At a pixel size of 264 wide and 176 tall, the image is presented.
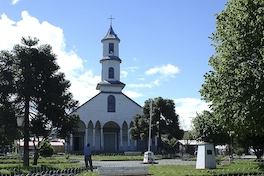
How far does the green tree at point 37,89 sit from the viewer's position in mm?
22719

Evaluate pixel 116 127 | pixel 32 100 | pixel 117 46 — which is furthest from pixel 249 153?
pixel 32 100

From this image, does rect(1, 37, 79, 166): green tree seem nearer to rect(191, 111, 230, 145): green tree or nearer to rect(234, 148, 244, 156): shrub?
rect(191, 111, 230, 145): green tree

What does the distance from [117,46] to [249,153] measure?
27.4m

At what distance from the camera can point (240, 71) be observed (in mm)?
14477

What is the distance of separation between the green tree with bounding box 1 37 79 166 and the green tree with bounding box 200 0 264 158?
11317mm

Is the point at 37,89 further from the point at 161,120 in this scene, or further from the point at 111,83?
the point at 111,83

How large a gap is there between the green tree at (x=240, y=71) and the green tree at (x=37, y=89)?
11.3m

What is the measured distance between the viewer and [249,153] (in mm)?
53125

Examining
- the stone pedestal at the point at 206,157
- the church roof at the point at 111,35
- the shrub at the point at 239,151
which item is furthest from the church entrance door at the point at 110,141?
the stone pedestal at the point at 206,157

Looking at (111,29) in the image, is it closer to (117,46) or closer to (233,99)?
(117,46)

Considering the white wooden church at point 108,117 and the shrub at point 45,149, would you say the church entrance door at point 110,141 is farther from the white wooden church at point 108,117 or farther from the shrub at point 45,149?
the shrub at point 45,149

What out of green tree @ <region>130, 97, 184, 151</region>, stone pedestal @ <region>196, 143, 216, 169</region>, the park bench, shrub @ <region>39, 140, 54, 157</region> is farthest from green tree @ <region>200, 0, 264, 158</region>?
green tree @ <region>130, 97, 184, 151</region>

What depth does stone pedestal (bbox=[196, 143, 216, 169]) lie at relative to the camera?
19.9 meters

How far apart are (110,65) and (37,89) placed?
3222 centimetres
